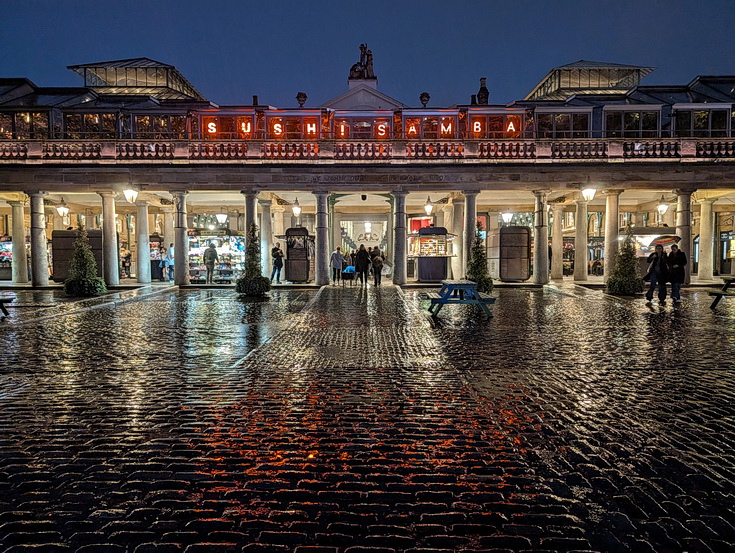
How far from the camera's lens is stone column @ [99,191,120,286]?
2233 cm

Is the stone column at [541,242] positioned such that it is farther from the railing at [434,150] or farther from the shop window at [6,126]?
the shop window at [6,126]

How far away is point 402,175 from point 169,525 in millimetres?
20697

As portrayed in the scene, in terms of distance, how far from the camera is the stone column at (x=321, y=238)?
22.6m

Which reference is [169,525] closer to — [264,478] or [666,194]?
[264,478]

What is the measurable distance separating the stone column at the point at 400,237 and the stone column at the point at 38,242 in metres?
16.1

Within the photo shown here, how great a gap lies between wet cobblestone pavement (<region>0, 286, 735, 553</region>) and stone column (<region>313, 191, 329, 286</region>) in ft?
48.0

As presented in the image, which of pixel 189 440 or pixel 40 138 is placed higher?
pixel 40 138

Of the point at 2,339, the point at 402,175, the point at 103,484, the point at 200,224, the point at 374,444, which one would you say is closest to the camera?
the point at 103,484

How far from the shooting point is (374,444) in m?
3.86

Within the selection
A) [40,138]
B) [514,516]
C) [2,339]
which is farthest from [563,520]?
[40,138]

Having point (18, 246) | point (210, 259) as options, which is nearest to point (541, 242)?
point (210, 259)

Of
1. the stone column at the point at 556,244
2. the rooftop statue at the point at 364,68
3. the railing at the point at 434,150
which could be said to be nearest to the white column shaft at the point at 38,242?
the railing at the point at 434,150

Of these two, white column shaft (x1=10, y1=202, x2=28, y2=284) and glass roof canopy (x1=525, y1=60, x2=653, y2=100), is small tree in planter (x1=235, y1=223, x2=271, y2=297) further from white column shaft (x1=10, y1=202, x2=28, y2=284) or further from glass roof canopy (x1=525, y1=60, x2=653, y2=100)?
glass roof canopy (x1=525, y1=60, x2=653, y2=100)

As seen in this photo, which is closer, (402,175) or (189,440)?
(189,440)
